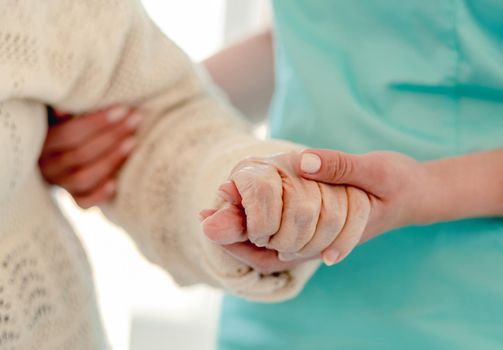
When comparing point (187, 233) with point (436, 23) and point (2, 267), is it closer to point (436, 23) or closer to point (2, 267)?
point (2, 267)

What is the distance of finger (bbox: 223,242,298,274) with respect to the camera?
66cm

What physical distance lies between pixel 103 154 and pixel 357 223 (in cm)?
35

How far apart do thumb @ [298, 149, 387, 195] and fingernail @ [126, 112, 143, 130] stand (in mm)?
279

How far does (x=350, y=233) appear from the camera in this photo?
61 cm

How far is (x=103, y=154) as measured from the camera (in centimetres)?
86

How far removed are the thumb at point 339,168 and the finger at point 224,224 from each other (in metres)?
0.06

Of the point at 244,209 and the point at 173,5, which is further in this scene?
the point at 173,5

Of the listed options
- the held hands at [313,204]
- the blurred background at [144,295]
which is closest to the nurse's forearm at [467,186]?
the held hands at [313,204]

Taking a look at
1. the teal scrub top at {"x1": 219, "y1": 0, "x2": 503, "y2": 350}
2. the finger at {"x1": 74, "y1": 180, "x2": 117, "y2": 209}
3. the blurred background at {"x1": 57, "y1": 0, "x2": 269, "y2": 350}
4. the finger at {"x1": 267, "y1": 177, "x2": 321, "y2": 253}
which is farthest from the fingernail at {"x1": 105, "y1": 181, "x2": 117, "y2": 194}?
the blurred background at {"x1": 57, "y1": 0, "x2": 269, "y2": 350}

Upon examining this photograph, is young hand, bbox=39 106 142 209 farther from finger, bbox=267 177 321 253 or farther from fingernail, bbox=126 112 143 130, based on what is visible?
finger, bbox=267 177 321 253

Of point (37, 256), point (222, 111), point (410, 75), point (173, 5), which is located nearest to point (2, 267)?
point (37, 256)

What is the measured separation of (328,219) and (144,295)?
0.96 meters

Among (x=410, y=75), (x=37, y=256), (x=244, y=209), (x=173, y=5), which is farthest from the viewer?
(x=173, y=5)

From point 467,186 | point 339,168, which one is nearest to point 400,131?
point 467,186
